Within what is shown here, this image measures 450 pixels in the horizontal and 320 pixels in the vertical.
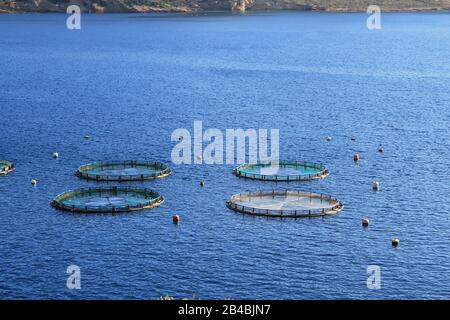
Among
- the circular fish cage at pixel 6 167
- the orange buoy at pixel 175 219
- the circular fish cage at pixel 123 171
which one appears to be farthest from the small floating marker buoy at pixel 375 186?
the circular fish cage at pixel 6 167

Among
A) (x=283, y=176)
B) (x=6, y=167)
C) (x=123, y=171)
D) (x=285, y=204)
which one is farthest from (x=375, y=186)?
(x=6, y=167)

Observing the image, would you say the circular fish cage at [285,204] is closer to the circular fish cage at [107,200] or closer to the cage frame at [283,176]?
the cage frame at [283,176]

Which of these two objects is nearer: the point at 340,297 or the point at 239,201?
the point at 340,297

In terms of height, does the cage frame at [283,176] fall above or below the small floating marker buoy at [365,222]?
above

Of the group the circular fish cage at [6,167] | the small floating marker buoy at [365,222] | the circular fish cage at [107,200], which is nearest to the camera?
the small floating marker buoy at [365,222]

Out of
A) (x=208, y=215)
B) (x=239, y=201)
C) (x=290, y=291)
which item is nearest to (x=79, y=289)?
→ (x=290, y=291)

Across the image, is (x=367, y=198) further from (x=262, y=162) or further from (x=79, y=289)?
(x=79, y=289)

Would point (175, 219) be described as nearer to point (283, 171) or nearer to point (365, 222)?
point (365, 222)
